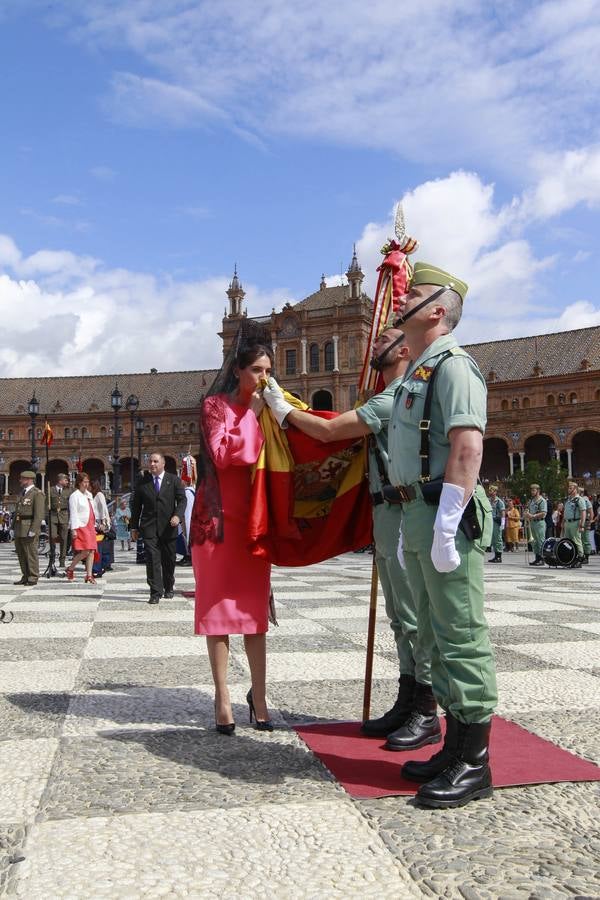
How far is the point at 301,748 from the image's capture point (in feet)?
10.8

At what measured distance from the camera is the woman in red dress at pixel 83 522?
463 inches

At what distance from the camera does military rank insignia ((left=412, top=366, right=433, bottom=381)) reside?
2.95 metres

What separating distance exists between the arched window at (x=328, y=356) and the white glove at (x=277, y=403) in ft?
220

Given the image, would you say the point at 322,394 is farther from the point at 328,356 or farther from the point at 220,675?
the point at 220,675

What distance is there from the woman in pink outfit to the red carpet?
0.35 meters

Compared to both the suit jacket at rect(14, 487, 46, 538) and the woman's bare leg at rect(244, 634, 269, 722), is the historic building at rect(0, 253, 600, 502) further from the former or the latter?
the woman's bare leg at rect(244, 634, 269, 722)

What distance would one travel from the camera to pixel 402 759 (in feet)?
10.5

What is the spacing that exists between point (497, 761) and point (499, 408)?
6729cm

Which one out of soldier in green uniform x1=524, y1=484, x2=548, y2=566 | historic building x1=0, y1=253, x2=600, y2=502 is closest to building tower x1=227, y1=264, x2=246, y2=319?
historic building x1=0, y1=253, x2=600, y2=502

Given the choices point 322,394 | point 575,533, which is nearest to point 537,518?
point 575,533

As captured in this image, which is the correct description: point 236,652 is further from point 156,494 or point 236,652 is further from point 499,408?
point 499,408

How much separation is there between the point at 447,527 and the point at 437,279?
942mm

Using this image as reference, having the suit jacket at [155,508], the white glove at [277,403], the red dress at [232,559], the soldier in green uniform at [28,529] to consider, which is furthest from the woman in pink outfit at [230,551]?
the soldier in green uniform at [28,529]

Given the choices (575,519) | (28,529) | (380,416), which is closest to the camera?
(380,416)
